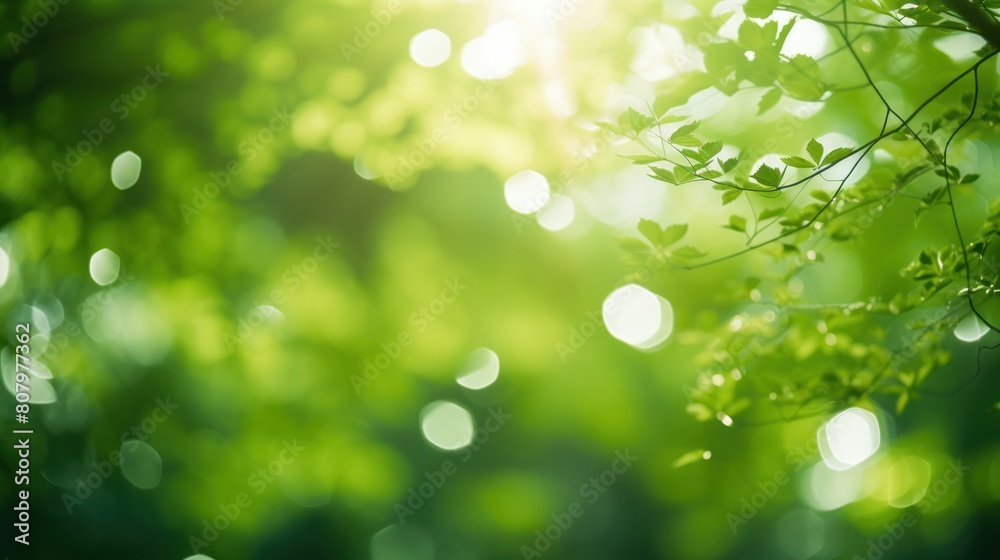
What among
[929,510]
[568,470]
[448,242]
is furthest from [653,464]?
[448,242]

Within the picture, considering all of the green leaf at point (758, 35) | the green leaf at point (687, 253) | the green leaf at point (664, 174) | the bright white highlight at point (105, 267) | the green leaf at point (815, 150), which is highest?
the green leaf at point (758, 35)

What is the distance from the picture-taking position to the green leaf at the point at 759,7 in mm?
1201

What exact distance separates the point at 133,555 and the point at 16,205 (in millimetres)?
3580

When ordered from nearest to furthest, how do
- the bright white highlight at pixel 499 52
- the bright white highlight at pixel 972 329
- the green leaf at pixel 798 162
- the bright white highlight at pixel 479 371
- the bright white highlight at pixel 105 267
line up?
the green leaf at pixel 798 162 < the bright white highlight at pixel 972 329 < the bright white highlight at pixel 499 52 < the bright white highlight at pixel 105 267 < the bright white highlight at pixel 479 371

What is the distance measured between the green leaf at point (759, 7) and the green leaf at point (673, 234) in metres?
0.44

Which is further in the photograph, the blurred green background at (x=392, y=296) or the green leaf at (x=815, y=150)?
the blurred green background at (x=392, y=296)

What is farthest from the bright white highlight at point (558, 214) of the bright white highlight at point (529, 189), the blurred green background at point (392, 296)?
the bright white highlight at point (529, 189)

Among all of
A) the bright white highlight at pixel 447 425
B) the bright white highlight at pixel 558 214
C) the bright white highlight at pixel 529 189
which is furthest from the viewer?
the bright white highlight at pixel 447 425

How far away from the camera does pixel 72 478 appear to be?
371cm

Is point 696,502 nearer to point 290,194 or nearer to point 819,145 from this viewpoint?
point 290,194

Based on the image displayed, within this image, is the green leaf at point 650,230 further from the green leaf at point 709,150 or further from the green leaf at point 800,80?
the green leaf at point 800,80

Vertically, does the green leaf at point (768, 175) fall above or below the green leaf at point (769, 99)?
below

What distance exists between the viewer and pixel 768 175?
117 cm

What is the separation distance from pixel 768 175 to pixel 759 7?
0.33 m
